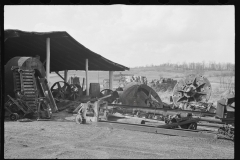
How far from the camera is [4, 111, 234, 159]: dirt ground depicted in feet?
17.2

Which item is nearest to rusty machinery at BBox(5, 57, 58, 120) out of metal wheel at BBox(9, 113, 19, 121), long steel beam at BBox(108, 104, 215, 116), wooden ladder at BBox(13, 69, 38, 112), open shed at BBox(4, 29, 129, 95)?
wooden ladder at BBox(13, 69, 38, 112)

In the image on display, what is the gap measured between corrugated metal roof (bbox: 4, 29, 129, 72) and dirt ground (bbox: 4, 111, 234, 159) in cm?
496

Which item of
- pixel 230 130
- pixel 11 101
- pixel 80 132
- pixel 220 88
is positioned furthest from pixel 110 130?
pixel 220 88

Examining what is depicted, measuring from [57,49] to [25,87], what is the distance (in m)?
5.62

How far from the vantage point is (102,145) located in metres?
6.13

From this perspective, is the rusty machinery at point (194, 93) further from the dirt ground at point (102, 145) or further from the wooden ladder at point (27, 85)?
Answer: the wooden ladder at point (27, 85)

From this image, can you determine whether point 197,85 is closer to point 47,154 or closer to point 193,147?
point 193,147

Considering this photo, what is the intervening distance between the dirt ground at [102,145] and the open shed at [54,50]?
195 inches

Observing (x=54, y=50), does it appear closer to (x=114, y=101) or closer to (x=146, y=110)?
(x=114, y=101)

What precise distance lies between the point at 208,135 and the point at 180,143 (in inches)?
42.5

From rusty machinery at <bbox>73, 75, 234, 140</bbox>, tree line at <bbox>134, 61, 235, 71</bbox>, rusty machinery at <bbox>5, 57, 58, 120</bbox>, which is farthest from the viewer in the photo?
tree line at <bbox>134, 61, 235, 71</bbox>

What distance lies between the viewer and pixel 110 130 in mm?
8242

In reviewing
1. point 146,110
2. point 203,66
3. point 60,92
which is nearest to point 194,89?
point 146,110

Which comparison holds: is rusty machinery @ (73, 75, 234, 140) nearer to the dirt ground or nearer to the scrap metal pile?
the scrap metal pile
